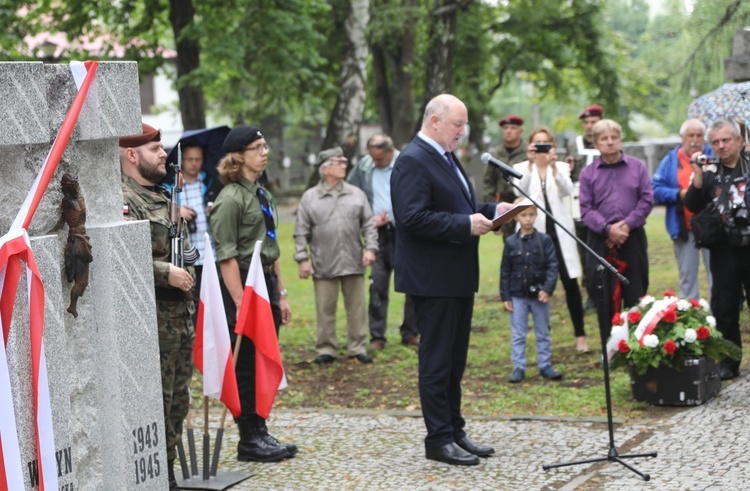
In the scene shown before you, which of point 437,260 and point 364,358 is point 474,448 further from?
point 364,358

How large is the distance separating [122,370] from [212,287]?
58.8 inches

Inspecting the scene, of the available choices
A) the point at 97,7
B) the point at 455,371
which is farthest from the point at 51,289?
the point at 97,7

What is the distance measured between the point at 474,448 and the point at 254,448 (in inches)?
56.1

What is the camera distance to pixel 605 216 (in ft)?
30.6

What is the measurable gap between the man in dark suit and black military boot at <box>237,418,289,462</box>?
982mm

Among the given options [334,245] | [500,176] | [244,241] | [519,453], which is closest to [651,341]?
[519,453]

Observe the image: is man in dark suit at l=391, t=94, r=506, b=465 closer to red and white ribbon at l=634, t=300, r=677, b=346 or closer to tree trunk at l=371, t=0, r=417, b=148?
red and white ribbon at l=634, t=300, r=677, b=346

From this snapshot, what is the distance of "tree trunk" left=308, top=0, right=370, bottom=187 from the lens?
18.5m

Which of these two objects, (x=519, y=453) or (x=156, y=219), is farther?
(x=519, y=453)

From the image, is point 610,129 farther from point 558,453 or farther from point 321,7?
point 321,7

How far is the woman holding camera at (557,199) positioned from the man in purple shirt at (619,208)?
596 millimetres

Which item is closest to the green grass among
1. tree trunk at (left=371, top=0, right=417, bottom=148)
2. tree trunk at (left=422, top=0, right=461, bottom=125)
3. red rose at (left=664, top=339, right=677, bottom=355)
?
red rose at (left=664, top=339, right=677, bottom=355)

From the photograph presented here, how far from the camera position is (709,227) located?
841cm

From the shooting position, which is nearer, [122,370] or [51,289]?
[51,289]
